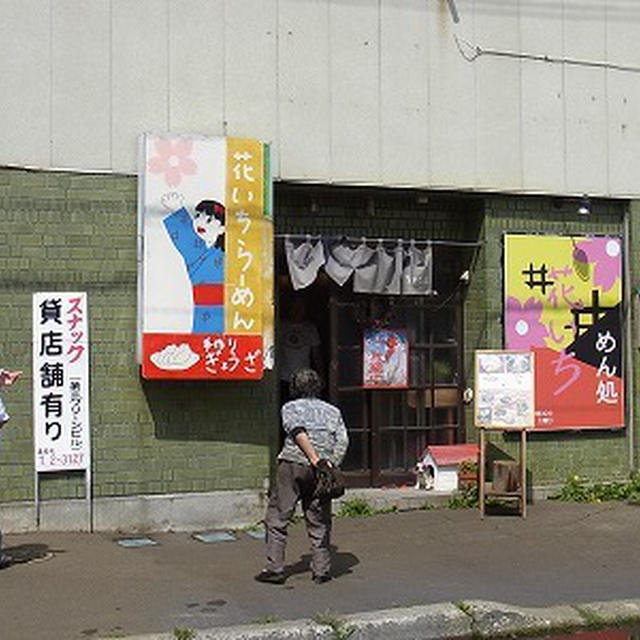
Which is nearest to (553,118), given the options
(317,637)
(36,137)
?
(36,137)

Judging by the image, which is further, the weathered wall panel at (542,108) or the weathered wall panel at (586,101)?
the weathered wall panel at (586,101)

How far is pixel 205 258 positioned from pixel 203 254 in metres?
0.04

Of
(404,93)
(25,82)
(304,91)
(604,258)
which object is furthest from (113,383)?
(604,258)

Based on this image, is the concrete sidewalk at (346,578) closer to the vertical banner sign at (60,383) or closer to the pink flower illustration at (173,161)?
the vertical banner sign at (60,383)

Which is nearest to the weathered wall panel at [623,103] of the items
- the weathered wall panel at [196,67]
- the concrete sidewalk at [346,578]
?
the concrete sidewalk at [346,578]

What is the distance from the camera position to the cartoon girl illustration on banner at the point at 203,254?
33.5ft

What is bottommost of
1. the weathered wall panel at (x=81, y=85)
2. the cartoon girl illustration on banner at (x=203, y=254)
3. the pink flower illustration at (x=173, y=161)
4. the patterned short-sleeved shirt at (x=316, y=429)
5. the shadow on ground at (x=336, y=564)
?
the shadow on ground at (x=336, y=564)

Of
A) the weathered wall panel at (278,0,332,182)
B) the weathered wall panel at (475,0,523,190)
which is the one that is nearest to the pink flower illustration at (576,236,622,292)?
the weathered wall panel at (475,0,523,190)

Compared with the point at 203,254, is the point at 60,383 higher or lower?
lower

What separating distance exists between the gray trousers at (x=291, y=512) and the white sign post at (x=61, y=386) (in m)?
2.64

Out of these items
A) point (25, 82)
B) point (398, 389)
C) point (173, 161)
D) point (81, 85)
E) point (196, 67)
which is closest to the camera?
point (25, 82)

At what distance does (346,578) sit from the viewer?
834 cm

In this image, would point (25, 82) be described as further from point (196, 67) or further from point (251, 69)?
point (251, 69)

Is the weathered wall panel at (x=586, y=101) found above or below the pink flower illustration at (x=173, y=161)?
above
